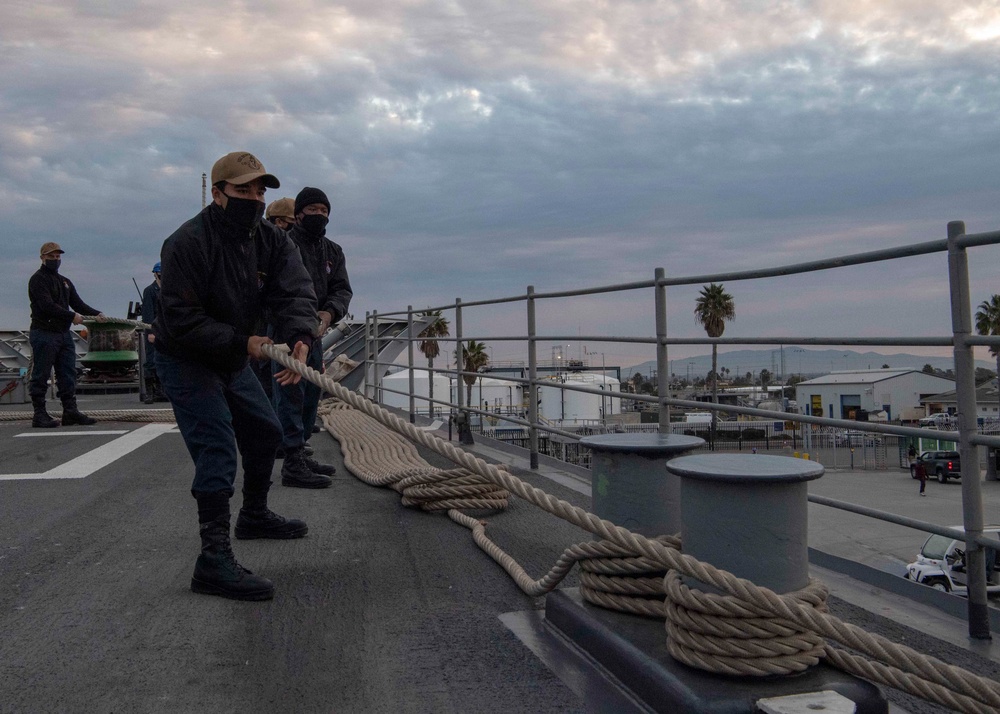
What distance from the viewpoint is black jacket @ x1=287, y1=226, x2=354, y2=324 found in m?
4.62

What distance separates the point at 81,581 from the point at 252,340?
1.03m

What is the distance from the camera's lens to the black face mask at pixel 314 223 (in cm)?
453

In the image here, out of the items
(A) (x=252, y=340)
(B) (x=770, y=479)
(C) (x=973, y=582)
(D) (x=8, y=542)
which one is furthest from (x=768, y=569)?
(D) (x=8, y=542)

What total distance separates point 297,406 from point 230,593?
2.01 m

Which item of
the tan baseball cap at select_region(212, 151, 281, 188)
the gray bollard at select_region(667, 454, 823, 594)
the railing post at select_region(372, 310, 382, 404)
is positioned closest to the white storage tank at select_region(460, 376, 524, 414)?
the railing post at select_region(372, 310, 382, 404)

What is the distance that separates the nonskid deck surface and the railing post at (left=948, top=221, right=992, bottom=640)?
113mm

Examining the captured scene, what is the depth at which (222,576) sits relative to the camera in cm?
254

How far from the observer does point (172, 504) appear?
3.96 meters

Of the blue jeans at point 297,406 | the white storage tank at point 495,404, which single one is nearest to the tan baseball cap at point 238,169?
the blue jeans at point 297,406

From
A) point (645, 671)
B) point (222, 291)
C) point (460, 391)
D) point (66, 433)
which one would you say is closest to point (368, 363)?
point (460, 391)

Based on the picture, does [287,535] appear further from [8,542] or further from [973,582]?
[973,582]

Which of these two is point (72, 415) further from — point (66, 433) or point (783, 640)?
point (783, 640)

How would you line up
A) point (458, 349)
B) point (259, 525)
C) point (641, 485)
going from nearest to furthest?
point (641, 485) → point (259, 525) → point (458, 349)

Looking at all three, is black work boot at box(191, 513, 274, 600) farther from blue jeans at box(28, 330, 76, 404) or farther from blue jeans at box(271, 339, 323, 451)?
blue jeans at box(28, 330, 76, 404)
